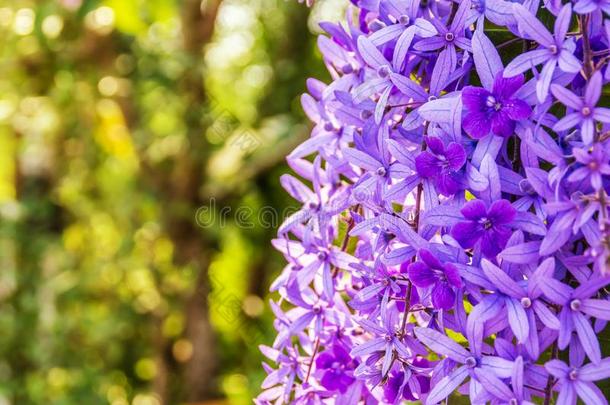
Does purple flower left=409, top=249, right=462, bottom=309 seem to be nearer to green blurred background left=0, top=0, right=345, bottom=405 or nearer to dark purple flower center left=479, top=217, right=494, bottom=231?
dark purple flower center left=479, top=217, right=494, bottom=231

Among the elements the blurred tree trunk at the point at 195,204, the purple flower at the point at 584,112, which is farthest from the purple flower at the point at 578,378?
the blurred tree trunk at the point at 195,204

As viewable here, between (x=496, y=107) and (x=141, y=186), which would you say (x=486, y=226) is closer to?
(x=496, y=107)

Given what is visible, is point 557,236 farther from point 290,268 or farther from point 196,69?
point 196,69

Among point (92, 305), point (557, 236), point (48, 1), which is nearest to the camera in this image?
point (557, 236)

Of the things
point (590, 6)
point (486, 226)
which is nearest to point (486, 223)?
point (486, 226)

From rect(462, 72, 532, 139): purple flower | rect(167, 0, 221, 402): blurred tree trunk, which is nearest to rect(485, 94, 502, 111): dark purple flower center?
rect(462, 72, 532, 139): purple flower

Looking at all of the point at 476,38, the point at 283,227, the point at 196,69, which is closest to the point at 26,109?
the point at 196,69

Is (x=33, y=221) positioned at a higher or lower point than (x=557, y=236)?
lower
